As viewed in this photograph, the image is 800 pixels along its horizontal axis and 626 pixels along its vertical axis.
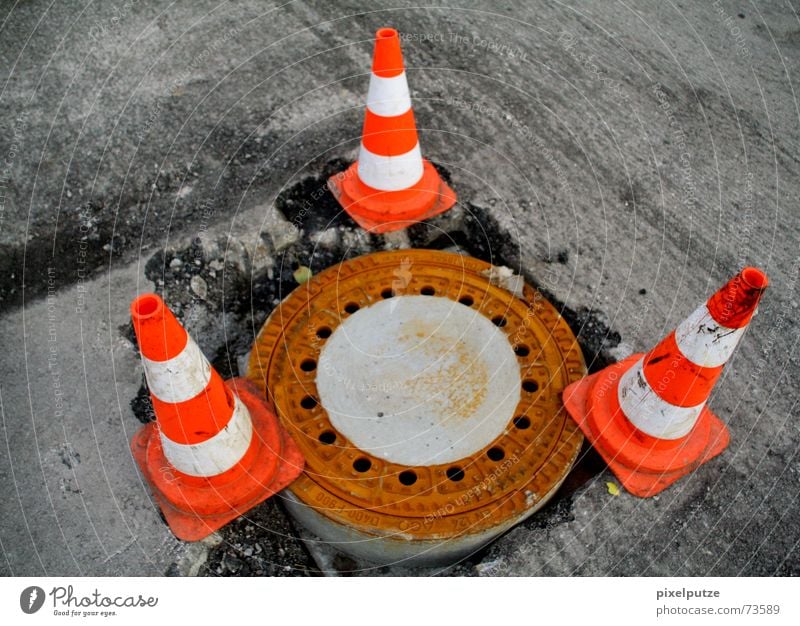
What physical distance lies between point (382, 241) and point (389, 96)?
681 mm

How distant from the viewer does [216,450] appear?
2.37 metres

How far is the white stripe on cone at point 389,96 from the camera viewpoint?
2.99 metres

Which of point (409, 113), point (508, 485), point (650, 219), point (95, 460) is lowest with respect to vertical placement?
point (95, 460)

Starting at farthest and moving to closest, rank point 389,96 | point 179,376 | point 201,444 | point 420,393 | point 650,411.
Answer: point 389,96, point 420,393, point 650,411, point 201,444, point 179,376

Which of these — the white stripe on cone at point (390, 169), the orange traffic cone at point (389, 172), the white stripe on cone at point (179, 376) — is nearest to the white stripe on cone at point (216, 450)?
the white stripe on cone at point (179, 376)

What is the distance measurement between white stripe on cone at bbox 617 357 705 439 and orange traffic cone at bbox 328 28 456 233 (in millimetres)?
1308

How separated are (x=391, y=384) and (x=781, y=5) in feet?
13.1

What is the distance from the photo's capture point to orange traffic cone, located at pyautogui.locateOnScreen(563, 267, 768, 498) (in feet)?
7.23

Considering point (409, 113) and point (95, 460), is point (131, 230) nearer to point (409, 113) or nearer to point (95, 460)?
point (95, 460)

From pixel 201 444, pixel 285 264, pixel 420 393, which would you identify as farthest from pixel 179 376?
pixel 285 264

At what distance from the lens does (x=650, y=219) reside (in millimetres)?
3381

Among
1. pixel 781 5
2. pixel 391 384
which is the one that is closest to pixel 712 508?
pixel 391 384

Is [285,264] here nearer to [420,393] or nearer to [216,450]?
[420,393]

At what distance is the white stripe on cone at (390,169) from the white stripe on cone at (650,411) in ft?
4.64
